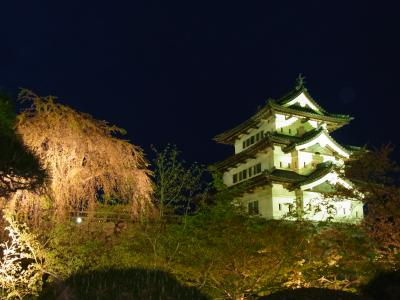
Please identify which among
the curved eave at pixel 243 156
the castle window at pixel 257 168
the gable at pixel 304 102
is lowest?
the castle window at pixel 257 168

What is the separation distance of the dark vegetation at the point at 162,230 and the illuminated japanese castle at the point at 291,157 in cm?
1388

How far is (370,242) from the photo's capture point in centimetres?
1425

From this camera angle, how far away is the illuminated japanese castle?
1208 inches

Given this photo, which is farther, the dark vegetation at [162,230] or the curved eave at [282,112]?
the curved eave at [282,112]

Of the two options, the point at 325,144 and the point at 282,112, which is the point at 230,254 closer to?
the point at 282,112

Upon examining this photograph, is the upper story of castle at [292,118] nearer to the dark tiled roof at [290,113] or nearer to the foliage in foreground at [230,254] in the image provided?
the dark tiled roof at [290,113]

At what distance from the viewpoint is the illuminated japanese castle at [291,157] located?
30.7m

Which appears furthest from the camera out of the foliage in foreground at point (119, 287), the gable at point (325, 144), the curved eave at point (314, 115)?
the curved eave at point (314, 115)

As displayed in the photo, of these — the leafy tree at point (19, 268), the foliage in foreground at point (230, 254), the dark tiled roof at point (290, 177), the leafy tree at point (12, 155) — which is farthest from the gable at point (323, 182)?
the leafy tree at point (12, 155)

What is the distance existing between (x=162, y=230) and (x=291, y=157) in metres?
19.1

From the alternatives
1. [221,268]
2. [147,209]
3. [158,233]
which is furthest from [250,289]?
[147,209]

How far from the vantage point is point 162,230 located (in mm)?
15195

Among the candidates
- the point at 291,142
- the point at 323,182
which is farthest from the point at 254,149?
the point at 323,182

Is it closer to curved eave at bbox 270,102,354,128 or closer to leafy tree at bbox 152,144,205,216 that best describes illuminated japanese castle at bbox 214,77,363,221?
curved eave at bbox 270,102,354,128
